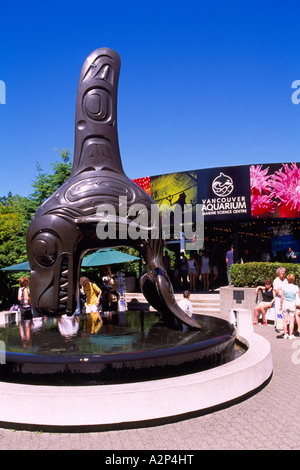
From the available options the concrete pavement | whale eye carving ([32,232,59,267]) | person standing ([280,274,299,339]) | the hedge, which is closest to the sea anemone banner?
the hedge

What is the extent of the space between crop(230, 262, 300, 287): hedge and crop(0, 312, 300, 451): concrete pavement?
26.6 feet

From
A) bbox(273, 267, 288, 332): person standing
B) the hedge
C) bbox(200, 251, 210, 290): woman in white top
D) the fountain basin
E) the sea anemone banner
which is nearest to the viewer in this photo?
the fountain basin

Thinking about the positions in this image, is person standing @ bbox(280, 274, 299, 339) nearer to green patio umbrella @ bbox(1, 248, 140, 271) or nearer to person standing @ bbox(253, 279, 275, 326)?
person standing @ bbox(253, 279, 275, 326)

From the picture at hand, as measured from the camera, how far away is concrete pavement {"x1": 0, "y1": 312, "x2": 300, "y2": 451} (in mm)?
3633

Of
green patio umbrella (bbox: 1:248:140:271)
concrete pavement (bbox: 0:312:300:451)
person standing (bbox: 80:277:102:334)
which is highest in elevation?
green patio umbrella (bbox: 1:248:140:271)

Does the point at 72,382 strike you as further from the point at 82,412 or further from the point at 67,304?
the point at 67,304

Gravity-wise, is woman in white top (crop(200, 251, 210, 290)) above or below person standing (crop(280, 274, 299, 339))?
above

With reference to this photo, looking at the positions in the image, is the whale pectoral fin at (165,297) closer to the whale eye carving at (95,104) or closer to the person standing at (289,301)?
the whale eye carving at (95,104)

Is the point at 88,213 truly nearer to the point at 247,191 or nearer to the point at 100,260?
the point at 100,260

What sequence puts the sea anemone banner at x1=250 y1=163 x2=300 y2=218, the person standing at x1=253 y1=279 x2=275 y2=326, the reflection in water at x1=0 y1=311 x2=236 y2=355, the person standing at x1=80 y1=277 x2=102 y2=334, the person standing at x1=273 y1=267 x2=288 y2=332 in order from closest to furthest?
the reflection in water at x1=0 y1=311 x2=236 y2=355 < the person standing at x1=80 y1=277 x2=102 y2=334 < the person standing at x1=273 y1=267 x2=288 y2=332 < the person standing at x1=253 y1=279 x2=275 y2=326 < the sea anemone banner at x1=250 y1=163 x2=300 y2=218

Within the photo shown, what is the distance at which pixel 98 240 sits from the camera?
19.4 feet

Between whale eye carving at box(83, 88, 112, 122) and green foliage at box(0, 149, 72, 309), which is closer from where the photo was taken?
whale eye carving at box(83, 88, 112, 122)

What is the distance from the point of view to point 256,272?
12.7 m
